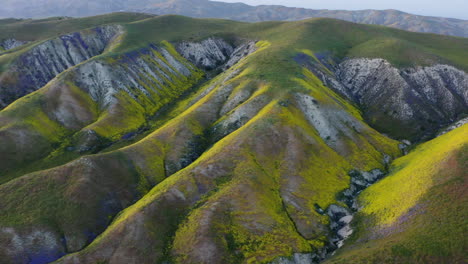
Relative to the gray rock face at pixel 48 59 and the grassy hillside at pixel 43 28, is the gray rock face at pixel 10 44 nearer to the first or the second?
the grassy hillside at pixel 43 28

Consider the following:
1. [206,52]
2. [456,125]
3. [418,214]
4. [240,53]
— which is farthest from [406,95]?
[206,52]

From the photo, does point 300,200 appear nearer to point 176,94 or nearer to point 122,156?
point 122,156

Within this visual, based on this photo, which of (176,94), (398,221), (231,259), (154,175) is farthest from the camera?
(176,94)

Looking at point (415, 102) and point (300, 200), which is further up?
point (415, 102)

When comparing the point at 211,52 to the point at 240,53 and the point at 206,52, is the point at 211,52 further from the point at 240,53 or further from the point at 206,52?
the point at 240,53

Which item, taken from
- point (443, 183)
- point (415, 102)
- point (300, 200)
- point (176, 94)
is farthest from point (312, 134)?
point (176, 94)

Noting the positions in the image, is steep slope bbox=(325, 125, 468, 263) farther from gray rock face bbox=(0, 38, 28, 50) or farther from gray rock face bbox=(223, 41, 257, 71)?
gray rock face bbox=(0, 38, 28, 50)

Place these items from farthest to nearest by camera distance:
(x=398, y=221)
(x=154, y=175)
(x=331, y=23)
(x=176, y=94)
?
(x=331, y=23), (x=176, y=94), (x=154, y=175), (x=398, y=221)

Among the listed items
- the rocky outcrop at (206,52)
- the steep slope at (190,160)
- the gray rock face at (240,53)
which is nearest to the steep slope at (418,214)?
the steep slope at (190,160)
